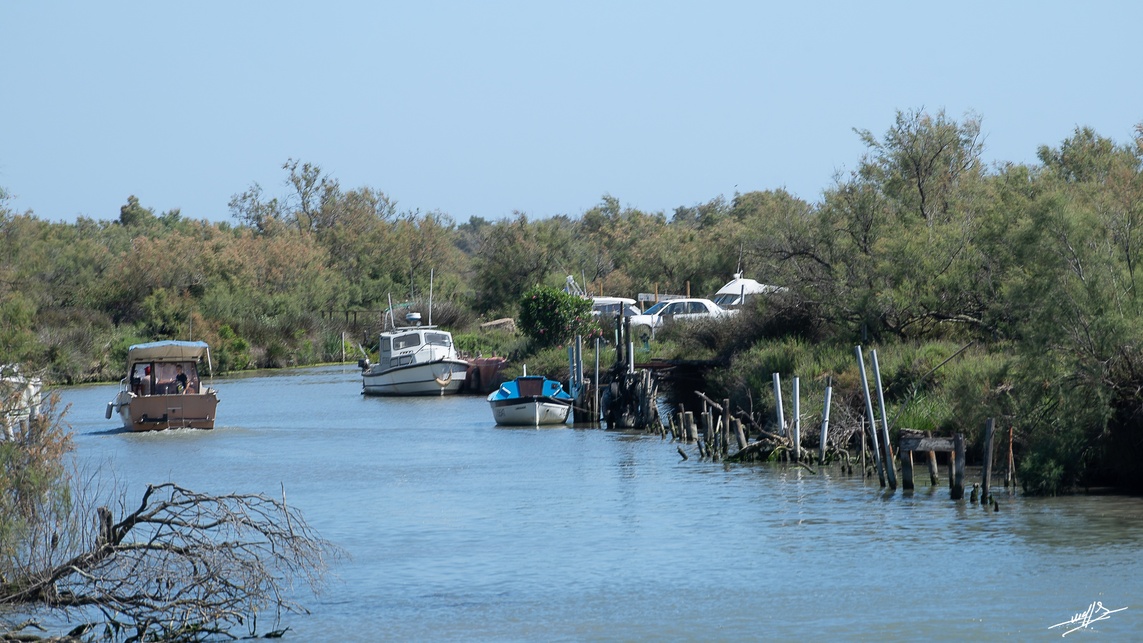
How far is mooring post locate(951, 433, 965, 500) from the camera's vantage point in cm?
2170

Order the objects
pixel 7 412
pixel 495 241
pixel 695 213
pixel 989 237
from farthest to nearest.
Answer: pixel 695 213 < pixel 495 241 < pixel 989 237 < pixel 7 412

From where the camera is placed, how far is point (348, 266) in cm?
9925

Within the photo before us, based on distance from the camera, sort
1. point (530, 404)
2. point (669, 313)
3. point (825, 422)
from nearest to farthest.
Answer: point (825, 422), point (530, 404), point (669, 313)

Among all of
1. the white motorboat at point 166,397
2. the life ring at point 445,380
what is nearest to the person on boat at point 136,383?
the white motorboat at point 166,397

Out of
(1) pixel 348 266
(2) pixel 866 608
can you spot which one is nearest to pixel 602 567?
(2) pixel 866 608

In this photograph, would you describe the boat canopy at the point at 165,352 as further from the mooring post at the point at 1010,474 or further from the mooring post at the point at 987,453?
the mooring post at the point at 987,453

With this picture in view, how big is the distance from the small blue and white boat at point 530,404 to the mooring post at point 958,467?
754 inches

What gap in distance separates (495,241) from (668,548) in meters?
59.3

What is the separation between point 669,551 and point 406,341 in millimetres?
36941

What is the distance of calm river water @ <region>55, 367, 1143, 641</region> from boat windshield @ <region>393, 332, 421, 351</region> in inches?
880

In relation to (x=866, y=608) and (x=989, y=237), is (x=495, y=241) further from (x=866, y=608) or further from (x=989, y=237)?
(x=866, y=608)

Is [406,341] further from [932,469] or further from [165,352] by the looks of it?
[932,469]

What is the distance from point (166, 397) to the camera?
4025 cm

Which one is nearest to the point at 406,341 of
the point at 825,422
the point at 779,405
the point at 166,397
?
the point at 166,397
